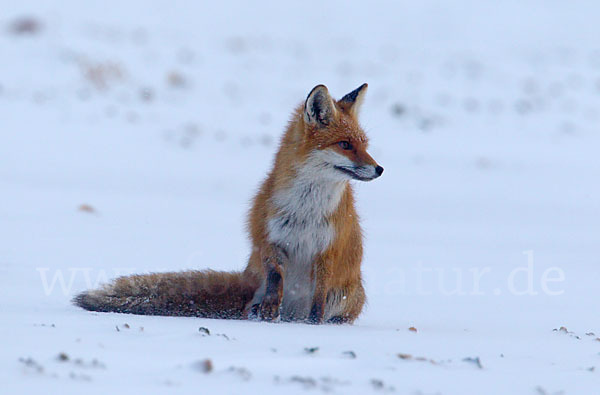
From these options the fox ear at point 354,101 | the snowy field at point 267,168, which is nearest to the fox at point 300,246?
the fox ear at point 354,101

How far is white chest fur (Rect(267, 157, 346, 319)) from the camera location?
548 cm

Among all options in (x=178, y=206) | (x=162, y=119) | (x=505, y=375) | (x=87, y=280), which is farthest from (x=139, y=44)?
(x=505, y=375)

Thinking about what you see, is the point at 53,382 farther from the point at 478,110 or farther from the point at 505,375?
the point at 478,110

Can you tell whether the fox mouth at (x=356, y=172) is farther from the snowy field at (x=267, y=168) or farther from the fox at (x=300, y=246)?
the snowy field at (x=267, y=168)

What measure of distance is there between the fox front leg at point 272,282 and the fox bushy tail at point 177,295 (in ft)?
0.80

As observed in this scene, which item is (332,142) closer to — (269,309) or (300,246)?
(300,246)

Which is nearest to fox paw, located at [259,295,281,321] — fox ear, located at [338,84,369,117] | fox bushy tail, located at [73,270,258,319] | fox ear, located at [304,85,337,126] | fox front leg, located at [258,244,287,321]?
fox front leg, located at [258,244,287,321]

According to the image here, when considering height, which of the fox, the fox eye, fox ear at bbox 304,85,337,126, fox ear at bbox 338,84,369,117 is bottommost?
the fox

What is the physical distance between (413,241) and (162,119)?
306 inches

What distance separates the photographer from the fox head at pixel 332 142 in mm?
5379

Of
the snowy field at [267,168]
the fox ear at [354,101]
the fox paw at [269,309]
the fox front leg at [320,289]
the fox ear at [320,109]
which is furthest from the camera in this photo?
the fox ear at [354,101]

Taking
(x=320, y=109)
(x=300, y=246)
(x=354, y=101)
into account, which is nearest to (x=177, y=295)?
(x=300, y=246)

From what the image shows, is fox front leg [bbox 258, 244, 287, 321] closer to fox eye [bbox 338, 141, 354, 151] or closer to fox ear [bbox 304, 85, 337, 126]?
fox eye [bbox 338, 141, 354, 151]

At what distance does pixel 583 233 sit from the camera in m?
10.4
